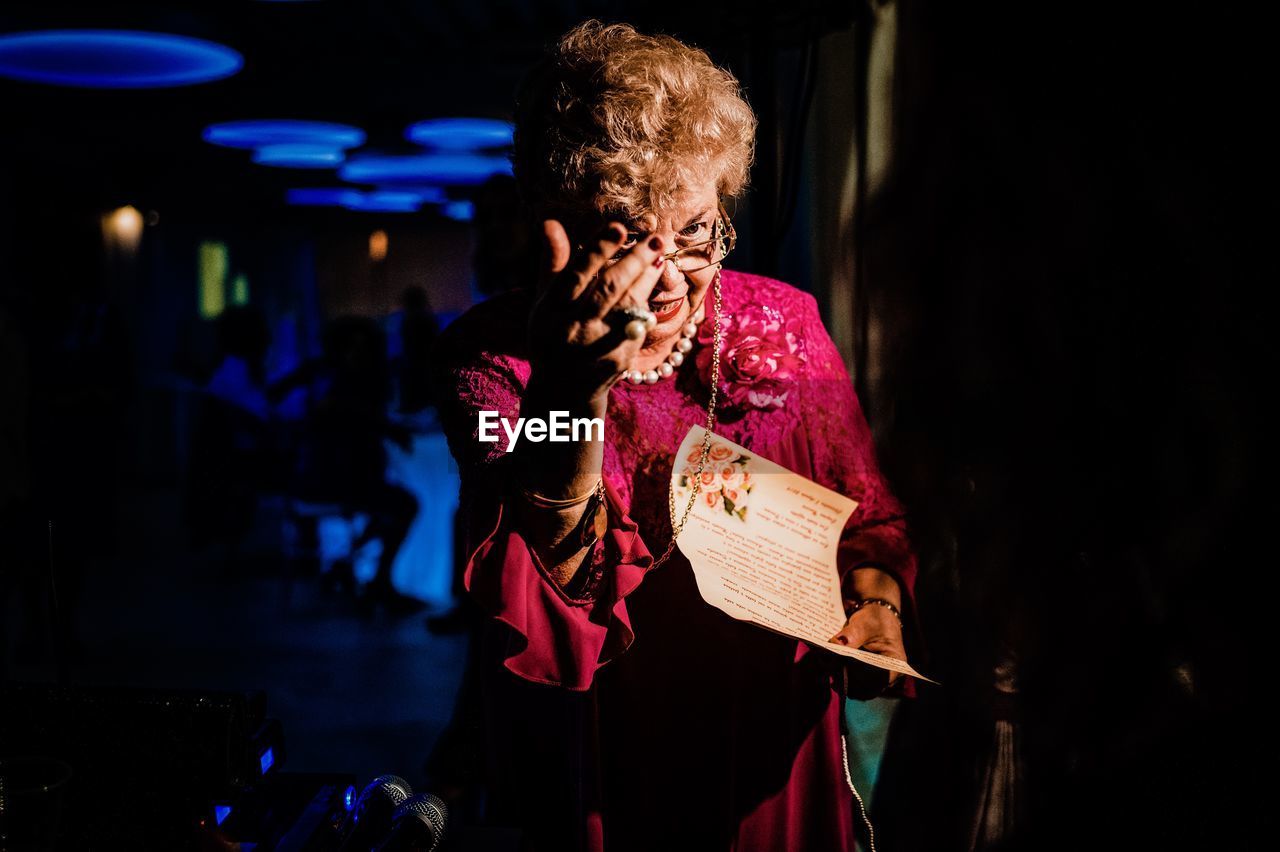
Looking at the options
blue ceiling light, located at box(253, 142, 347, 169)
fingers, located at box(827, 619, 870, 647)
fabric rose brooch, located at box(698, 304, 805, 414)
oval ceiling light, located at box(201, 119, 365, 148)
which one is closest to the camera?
fingers, located at box(827, 619, 870, 647)

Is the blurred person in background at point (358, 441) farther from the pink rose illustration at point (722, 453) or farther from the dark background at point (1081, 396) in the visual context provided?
the dark background at point (1081, 396)

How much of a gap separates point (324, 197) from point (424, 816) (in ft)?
18.6

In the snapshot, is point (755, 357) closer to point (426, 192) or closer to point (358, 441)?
point (358, 441)

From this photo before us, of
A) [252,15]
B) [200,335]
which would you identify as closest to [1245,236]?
[252,15]

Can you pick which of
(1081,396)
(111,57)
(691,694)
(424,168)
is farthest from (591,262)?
(424,168)

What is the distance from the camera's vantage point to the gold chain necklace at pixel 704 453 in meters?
0.85

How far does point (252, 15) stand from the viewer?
15.6ft

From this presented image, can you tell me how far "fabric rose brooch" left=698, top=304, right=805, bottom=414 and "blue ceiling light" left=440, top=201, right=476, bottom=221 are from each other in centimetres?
337

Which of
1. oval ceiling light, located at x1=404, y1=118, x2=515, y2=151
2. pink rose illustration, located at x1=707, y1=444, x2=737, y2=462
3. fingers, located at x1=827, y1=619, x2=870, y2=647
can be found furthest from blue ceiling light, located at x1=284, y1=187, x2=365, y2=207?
fingers, located at x1=827, y1=619, x2=870, y2=647

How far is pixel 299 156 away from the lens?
5230 mm

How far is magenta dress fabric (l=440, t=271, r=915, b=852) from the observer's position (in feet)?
3.04

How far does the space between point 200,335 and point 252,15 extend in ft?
9.70

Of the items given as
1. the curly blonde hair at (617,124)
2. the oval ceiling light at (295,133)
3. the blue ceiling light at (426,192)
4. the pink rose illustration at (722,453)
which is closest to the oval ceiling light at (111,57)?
the oval ceiling light at (295,133)
